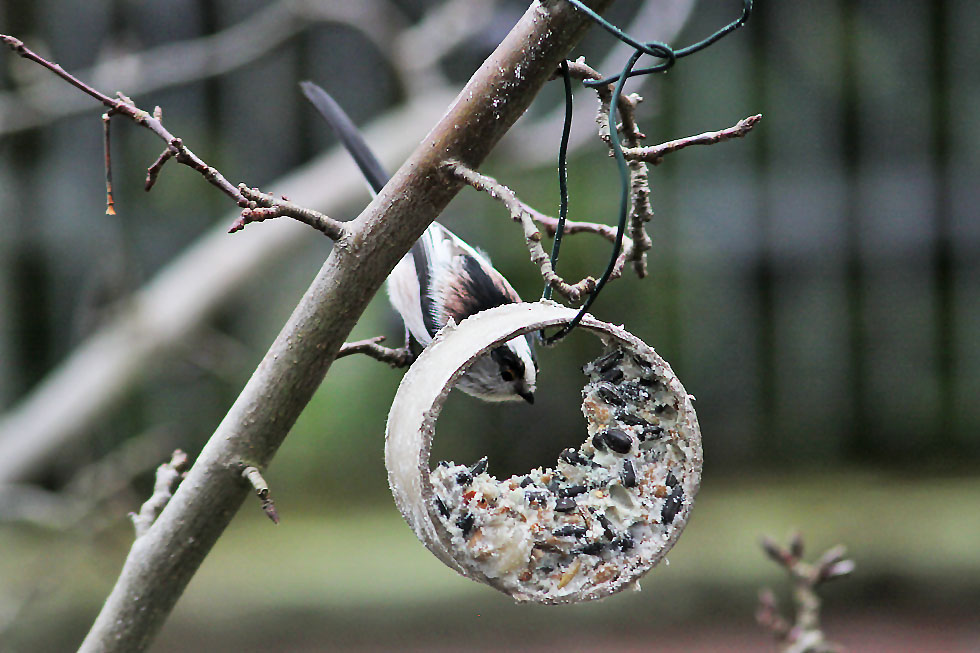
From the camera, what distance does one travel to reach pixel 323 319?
1.15 meters

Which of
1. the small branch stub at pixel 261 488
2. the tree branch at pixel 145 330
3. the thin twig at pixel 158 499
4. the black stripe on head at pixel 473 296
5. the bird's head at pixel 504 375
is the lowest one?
the small branch stub at pixel 261 488

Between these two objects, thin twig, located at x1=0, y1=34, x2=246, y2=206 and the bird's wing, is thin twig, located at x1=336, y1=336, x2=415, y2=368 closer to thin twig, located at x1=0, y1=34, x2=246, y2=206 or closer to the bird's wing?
the bird's wing

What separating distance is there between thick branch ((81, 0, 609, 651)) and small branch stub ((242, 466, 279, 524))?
0.9 inches

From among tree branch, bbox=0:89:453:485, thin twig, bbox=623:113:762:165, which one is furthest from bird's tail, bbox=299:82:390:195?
tree branch, bbox=0:89:453:485

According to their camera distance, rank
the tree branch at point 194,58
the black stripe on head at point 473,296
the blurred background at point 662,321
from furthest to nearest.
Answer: the blurred background at point 662,321 → the tree branch at point 194,58 → the black stripe on head at point 473,296

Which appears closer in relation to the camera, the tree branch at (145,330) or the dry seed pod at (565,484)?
the dry seed pod at (565,484)

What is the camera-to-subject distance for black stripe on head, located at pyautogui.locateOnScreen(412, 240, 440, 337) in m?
1.64

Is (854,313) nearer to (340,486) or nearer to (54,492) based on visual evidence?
(340,486)

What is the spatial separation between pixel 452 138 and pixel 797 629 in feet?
3.06

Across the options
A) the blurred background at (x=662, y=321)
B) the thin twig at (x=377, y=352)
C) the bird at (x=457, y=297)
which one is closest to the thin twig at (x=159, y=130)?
the thin twig at (x=377, y=352)

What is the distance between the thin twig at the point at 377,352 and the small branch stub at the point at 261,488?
0.16 metres

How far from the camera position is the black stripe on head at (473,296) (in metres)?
1.60

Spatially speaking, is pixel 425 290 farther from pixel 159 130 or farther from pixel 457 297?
pixel 159 130

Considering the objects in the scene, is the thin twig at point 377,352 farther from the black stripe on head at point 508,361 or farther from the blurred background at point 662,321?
the blurred background at point 662,321
